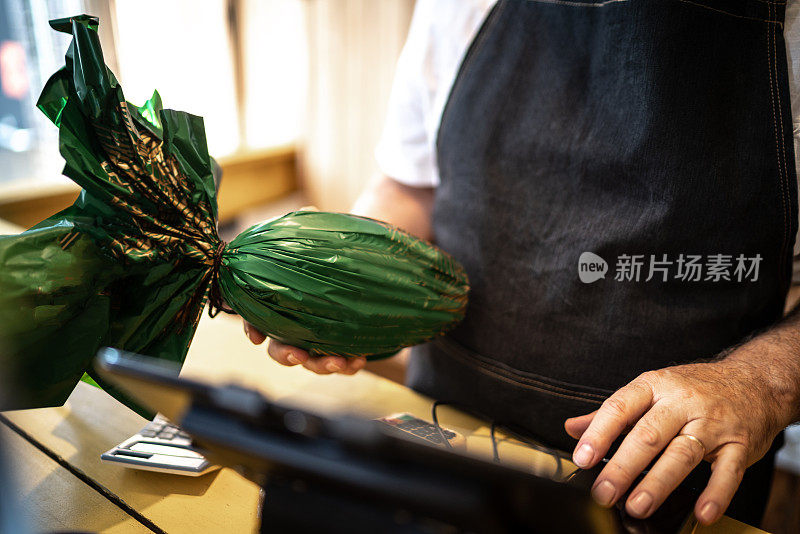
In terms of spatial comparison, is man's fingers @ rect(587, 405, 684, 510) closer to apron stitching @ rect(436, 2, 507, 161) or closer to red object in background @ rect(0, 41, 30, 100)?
apron stitching @ rect(436, 2, 507, 161)

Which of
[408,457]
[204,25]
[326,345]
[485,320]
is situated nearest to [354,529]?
[408,457]

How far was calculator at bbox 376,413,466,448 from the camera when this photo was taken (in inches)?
26.7

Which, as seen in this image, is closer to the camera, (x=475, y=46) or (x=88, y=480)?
(x=88, y=480)

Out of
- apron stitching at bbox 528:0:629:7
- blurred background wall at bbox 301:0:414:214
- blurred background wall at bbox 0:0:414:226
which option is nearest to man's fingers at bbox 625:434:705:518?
apron stitching at bbox 528:0:629:7

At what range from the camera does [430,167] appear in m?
1.04

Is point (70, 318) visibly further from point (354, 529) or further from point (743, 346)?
point (743, 346)

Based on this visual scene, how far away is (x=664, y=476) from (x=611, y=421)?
0.07 m

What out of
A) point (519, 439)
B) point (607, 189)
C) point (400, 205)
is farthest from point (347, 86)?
point (519, 439)

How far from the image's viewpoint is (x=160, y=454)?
650 mm

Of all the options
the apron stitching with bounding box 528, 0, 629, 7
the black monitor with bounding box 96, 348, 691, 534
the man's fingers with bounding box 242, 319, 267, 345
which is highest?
the apron stitching with bounding box 528, 0, 629, 7

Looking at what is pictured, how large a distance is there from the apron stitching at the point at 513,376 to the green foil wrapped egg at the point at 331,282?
19 centimetres

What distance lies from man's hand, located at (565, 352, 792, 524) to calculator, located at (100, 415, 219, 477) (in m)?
0.42

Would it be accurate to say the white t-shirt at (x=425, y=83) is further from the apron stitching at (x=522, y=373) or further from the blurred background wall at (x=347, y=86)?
the blurred background wall at (x=347, y=86)

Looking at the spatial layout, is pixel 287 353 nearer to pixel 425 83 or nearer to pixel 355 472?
pixel 355 472
